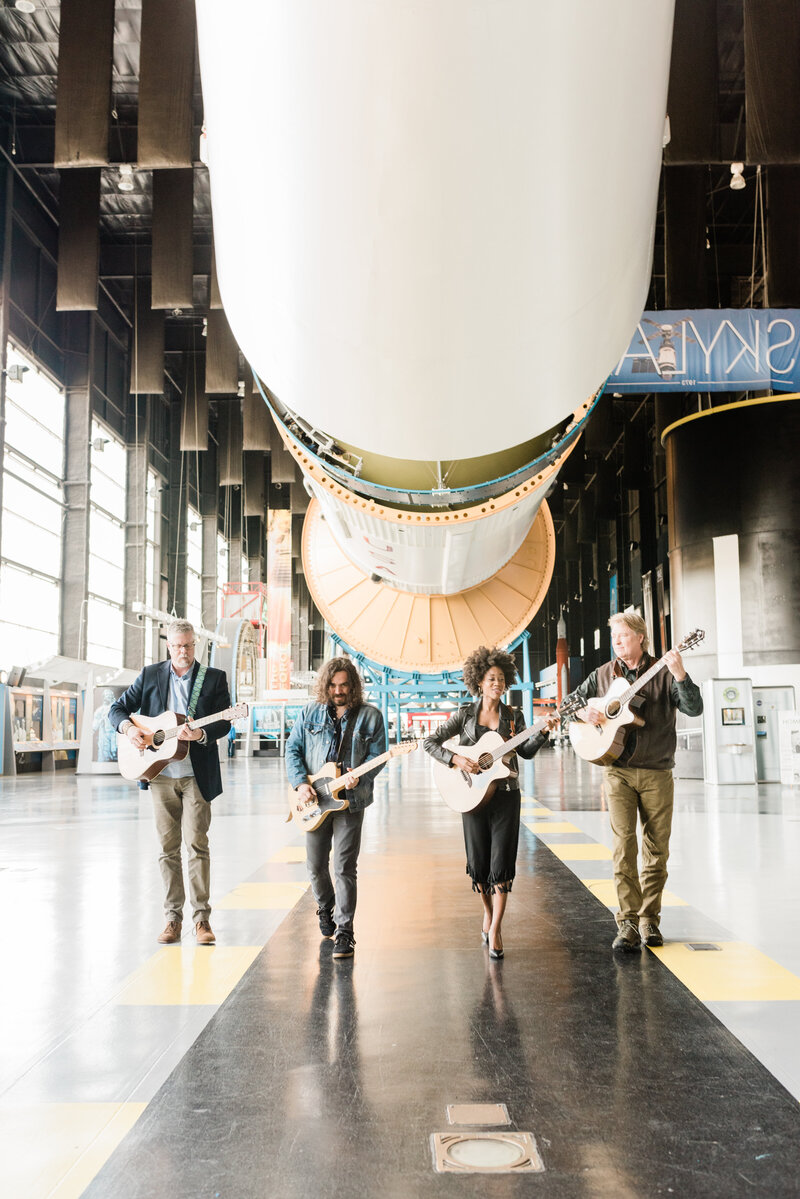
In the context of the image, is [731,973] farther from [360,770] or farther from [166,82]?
[166,82]

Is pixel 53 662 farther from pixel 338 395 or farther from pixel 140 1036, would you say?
pixel 338 395

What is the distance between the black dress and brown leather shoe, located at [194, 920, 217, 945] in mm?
1294

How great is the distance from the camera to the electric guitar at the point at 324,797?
4.49 m

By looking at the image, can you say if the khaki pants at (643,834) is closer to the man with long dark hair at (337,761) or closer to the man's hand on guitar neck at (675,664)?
the man's hand on guitar neck at (675,664)

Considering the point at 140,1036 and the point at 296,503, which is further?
the point at 296,503

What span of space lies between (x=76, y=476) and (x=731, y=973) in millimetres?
22901

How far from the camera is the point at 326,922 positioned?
4559mm

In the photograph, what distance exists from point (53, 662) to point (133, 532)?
34.9 ft

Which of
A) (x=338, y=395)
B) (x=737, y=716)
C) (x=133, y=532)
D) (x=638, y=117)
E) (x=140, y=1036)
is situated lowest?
(x=140, y=1036)

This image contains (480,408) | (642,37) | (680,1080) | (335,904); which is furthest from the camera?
(335,904)

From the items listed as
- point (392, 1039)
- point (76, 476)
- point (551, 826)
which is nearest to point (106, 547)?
point (76, 476)

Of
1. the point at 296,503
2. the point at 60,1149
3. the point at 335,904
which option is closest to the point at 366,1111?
the point at 60,1149

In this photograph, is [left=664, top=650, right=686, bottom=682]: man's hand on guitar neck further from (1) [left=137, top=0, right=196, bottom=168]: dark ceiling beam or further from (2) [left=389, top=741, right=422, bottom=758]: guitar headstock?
(1) [left=137, top=0, right=196, bottom=168]: dark ceiling beam

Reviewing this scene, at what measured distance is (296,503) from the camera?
87.0ft
